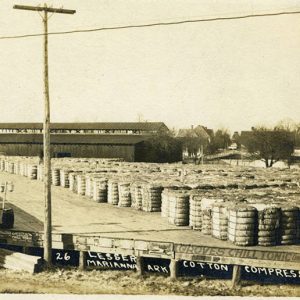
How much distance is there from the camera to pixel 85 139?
5766 cm

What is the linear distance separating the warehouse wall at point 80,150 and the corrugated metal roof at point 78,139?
0.53m

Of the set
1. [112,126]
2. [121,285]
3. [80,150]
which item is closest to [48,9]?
[121,285]

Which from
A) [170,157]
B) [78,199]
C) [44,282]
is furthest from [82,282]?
[170,157]

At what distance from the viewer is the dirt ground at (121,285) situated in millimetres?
13047

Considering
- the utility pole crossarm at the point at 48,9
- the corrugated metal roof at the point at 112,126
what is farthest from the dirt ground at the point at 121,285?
the corrugated metal roof at the point at 112,126

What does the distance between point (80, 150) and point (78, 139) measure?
9.01 feet

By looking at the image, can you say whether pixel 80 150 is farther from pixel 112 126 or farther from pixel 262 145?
pixel 262 145

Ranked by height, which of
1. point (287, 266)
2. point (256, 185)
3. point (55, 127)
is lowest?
point (287, 266)

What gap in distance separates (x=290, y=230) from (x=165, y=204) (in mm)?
5599

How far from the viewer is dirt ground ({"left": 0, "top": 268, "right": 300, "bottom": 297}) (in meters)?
13.0

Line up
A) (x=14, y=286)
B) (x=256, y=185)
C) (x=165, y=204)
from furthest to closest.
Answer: (x=256, y=185)
(x=165, y=204)
(x=14, y=286)

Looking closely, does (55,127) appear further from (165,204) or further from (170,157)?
(165,204)

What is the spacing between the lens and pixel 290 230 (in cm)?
1401

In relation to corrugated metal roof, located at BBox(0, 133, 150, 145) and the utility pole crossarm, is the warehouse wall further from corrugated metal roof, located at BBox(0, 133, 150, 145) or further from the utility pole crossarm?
the utility pole crossarm
